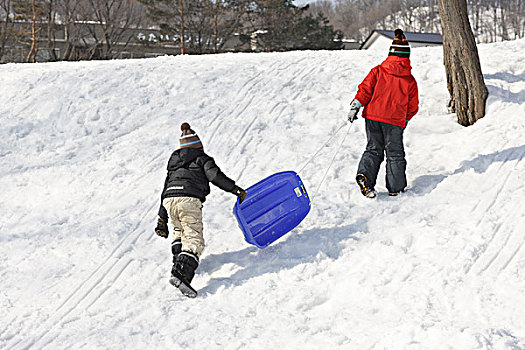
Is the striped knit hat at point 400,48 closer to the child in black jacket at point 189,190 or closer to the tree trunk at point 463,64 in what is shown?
the tree trunk at point 463,64

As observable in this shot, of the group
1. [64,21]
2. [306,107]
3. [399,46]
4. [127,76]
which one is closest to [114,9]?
[64,21]

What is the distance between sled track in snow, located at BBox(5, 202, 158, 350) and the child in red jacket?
245 cm

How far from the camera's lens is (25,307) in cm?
384

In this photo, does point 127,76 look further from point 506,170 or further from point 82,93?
point 506,170

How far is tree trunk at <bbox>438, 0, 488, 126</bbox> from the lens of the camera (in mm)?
6465

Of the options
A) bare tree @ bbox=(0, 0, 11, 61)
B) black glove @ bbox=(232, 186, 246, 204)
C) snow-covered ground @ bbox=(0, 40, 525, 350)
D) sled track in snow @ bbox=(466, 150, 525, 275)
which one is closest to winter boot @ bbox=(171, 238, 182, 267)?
snow-covered ground @ bbox=(0, 40, 525, 350)

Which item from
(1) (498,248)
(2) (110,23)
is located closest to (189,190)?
(1) (498,248)

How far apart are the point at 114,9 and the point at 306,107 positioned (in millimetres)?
28838

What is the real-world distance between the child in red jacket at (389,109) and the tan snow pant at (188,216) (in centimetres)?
193

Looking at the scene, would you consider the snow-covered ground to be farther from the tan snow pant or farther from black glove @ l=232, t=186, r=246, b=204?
black glove @ l=232, t=186, r=246, b=204

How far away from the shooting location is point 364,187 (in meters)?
5.21

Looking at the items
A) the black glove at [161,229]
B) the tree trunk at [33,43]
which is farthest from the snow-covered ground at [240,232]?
the tree trunk at [33,43]

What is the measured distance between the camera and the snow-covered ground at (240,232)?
3.45 m

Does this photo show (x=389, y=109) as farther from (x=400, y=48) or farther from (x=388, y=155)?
(x=400, y=48)
